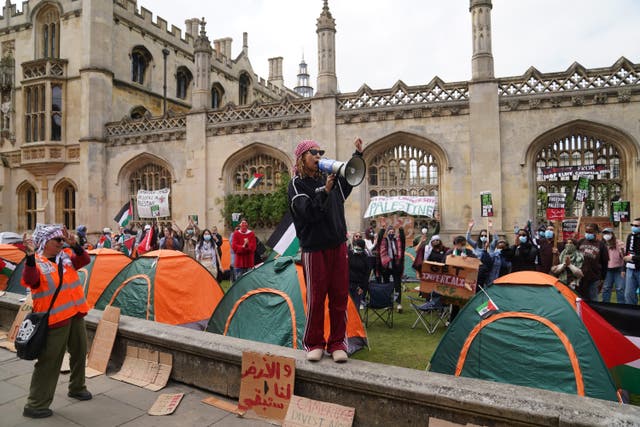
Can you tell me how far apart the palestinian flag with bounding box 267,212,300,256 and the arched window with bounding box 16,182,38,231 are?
71.7ft

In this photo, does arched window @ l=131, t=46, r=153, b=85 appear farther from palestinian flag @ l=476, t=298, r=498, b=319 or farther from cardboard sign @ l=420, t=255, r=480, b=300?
palestinian flag @ l=476, t=298, r=498, b=319

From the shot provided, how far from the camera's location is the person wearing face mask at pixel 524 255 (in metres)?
7.94

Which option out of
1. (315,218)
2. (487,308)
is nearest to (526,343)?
(487,308)

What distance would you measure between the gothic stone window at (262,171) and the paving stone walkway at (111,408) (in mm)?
13837

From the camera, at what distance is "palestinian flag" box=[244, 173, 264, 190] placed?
17641 mm

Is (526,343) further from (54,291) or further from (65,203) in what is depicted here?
(65,203)

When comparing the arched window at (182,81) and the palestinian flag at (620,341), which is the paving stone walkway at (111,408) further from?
the arched window at (182,81)

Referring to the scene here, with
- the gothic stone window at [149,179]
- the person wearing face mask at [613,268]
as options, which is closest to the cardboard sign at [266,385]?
the person wearing face mask at [613,268]

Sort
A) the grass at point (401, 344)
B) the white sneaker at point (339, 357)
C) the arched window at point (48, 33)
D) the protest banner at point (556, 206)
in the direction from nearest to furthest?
the white sneaker at point (339, 357)
the grass at point (401, 344)
the protest banner at point (556, 206)
the arched window at point (48, 33)

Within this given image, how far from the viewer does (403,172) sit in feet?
53.3

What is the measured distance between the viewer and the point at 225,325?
586 centimetres

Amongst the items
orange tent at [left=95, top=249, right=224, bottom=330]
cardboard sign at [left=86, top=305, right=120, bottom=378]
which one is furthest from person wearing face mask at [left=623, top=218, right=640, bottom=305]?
cardboard sign at [left=86, top=305, right=120, bottom=378]

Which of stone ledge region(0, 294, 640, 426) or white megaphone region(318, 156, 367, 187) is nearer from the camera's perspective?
stone ledge region(0, 294, 640, 426)

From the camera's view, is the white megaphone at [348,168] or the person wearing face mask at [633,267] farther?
the person wearing face mask at [633,267]
